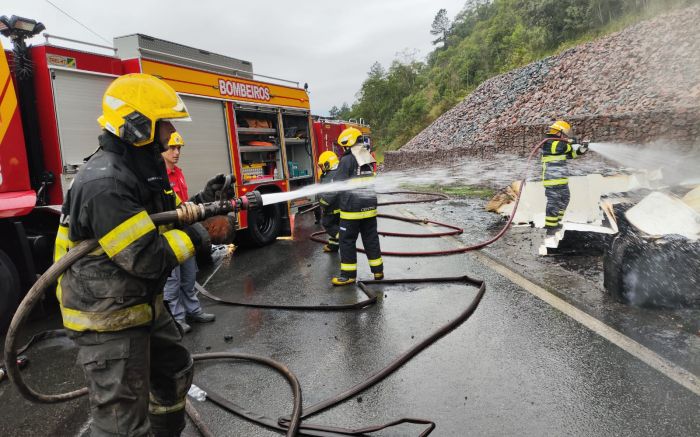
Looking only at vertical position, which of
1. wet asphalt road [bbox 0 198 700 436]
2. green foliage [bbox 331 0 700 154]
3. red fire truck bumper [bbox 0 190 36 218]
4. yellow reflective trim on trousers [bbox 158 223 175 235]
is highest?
green foliage [bbox 331 0 700 154]

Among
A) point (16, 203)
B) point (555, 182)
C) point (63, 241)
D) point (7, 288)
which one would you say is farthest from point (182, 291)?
point (555, 182)

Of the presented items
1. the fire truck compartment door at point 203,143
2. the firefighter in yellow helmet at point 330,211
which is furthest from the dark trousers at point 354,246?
the fire truck compartment door at point 203,143

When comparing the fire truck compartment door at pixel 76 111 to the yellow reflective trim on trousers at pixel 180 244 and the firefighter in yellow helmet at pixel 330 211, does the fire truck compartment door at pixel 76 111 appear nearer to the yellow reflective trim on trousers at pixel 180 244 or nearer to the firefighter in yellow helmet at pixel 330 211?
the firefighter in yellow helmet at pixel 330 211

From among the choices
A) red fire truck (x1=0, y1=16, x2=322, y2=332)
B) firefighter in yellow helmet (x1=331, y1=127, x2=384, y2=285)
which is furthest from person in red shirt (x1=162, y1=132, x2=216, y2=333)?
firefighter in yellow helmet (x1=331, y1=127, x2=384, y2=285)

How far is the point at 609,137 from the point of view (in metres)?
12.9

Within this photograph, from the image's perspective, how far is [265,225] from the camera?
8148 mm

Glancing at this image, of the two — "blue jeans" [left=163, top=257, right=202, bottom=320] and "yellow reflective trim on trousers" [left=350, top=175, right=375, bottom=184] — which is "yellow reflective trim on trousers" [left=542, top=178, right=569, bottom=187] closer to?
"yellow reflective trim on trousers" [left=350, top=175, right=375, bottom=184]

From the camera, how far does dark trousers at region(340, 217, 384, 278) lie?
205 inches

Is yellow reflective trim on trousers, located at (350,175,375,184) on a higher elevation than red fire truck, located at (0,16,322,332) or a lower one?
lower

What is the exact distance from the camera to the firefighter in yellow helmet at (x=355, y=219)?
520 cm

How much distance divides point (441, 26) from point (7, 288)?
297 ft

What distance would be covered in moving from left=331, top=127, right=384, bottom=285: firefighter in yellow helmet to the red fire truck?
8.34ft

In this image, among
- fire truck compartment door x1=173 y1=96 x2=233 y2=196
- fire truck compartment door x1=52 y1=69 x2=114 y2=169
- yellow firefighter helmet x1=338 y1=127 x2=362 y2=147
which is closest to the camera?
fire truck compartment door x1=52 y1=69 x2=114 y2=169

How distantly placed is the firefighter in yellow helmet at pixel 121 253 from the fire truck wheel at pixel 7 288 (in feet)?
9.31
